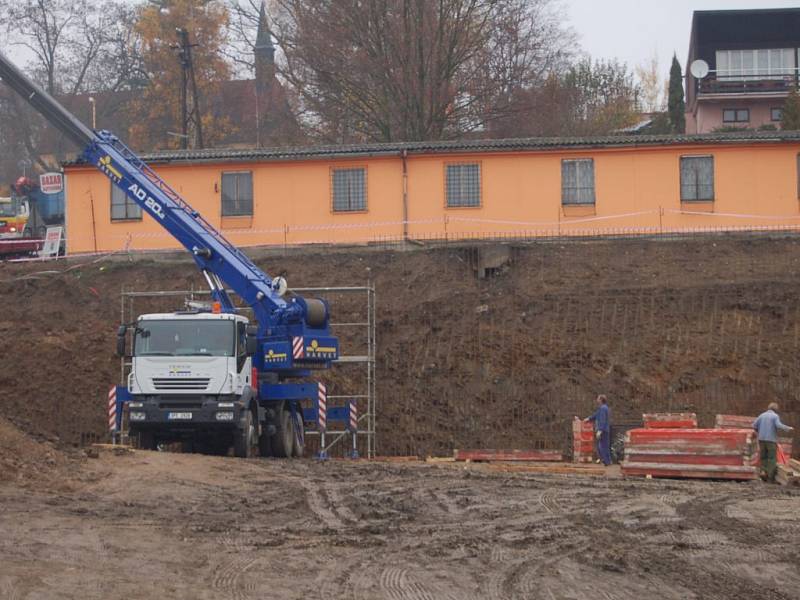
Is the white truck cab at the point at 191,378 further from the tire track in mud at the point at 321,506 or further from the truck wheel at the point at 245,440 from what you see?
the tire track in mud at the point at 321,506

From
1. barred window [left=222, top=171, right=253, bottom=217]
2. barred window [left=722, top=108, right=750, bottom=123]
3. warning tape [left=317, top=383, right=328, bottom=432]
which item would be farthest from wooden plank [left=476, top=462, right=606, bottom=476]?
barred window [left=722, top=108, right=750, bottom=123]

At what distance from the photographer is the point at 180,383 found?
71.9ft

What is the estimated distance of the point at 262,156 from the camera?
1375 inches

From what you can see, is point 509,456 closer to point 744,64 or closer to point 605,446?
point 605,446

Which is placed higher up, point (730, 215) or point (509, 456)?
point (730, 215)

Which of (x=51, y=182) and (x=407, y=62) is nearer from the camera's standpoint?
(x=51, y=182)

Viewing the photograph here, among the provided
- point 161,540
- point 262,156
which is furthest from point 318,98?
point 161,540

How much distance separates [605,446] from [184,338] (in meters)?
8.70

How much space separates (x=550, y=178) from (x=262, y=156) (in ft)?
27.1

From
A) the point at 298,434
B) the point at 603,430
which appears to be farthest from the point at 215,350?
the point at 603,430

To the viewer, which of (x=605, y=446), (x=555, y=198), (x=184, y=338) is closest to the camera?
(x=184, y=338)

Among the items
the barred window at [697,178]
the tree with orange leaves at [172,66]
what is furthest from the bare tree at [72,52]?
the barred window at [697,178]

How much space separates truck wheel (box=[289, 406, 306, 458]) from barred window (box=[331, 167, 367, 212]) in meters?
10.6

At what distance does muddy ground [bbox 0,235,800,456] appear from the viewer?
1098 inches
